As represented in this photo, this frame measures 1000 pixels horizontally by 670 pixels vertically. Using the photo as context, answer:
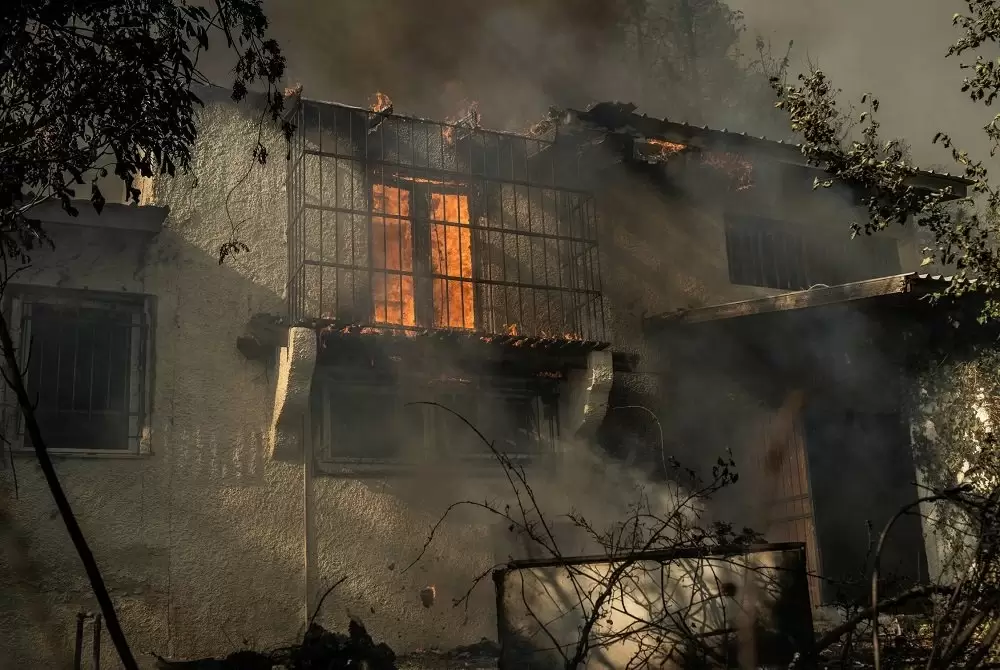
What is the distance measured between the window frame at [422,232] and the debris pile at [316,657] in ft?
11.0

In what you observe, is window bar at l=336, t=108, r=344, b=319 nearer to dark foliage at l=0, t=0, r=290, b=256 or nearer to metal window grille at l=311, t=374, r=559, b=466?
metal window grille at l=311, t=374, r=559, b=466

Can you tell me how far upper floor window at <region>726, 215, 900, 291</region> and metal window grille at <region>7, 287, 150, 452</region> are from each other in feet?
25.8

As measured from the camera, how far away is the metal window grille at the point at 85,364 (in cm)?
873

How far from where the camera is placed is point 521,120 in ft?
41.2

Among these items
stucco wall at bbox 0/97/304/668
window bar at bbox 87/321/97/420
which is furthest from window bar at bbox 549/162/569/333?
window bar at bbox 87/321/97/420

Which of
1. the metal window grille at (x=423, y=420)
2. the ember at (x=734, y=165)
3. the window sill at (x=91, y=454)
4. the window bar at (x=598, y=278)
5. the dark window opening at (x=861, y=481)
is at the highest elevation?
the ember at (x=734, y=165)

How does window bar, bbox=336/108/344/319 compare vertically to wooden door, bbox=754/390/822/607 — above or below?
above

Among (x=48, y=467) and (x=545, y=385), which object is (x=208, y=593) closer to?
(x=545, y=385)

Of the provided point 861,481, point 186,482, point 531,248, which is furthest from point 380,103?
point 861,481

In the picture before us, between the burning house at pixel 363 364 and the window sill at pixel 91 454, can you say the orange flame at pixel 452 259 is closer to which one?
the burning house at pixel 363 364

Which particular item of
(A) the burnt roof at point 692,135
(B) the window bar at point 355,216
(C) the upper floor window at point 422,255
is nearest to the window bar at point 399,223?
(C) the upper floor window at point 422,255

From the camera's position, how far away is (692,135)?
12.1 m

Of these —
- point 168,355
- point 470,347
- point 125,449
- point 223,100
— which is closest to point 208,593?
point 125,449

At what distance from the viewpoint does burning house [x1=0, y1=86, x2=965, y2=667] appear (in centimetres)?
873
